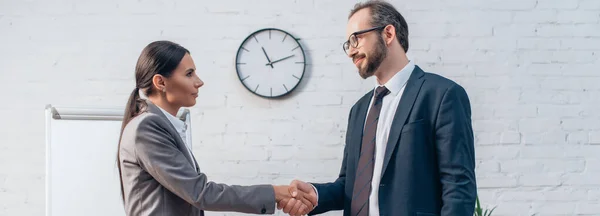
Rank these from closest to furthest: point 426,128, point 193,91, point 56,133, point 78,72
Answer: point 426,128 < point 193,91 < point 56,133 < point 78,72

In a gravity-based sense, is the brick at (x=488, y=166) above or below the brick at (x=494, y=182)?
above

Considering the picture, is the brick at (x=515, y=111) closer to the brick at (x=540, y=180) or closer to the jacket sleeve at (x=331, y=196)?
the brick at (x=540, y=180)

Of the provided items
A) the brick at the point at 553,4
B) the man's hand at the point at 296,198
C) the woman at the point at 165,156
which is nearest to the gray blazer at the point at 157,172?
the woman at the point at 165,156

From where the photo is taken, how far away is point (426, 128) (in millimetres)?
1767

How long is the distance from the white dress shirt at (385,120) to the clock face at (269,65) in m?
0.96

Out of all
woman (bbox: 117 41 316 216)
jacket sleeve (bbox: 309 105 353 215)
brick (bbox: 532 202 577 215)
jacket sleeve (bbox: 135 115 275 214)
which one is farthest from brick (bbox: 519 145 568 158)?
jacket sleeve (bbox: 135 115 275 214)

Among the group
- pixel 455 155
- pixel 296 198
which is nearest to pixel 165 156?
pixel 296 198

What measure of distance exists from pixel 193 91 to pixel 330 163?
1.12 metres

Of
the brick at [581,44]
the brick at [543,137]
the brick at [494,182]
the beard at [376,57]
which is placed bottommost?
the brick at [494,182]

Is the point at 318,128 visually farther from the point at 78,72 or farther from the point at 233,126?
the point at 78,72

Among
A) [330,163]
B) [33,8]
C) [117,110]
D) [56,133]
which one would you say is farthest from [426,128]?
[33,8]

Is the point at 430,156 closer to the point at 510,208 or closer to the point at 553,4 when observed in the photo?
the point at 510,208

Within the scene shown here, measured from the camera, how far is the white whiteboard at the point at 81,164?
94.2 inches

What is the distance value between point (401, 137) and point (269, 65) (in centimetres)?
119
